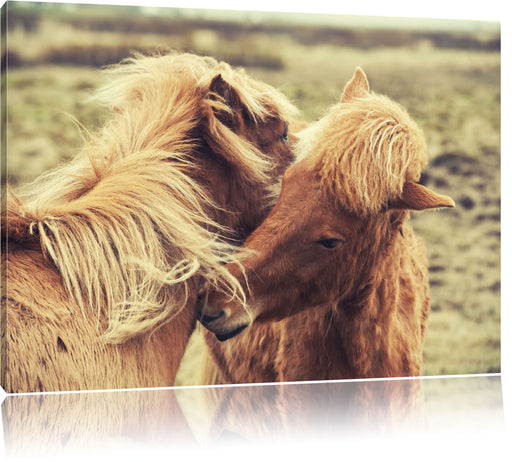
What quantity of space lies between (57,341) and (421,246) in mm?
1896

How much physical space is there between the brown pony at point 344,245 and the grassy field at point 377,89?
716mm

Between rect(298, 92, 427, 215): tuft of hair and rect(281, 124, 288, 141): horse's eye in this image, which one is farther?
rect(281, 124, 288, 141): horse's eye

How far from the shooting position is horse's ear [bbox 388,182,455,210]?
2587 millimetres

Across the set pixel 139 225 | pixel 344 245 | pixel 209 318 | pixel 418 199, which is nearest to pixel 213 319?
pixel 209 318

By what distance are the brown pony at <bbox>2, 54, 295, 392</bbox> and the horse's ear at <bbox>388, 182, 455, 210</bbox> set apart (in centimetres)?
49

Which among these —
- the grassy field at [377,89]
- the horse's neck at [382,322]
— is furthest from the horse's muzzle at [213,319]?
the grassy field at [377,89]

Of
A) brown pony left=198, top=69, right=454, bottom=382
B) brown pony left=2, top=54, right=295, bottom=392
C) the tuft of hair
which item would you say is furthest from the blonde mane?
the tuft of hair

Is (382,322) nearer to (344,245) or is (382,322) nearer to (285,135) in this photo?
(344,245)

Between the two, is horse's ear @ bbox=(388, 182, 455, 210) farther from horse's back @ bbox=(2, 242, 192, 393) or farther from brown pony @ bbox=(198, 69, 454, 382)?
horse's back @ bbox=(2, 242, 192, 393)

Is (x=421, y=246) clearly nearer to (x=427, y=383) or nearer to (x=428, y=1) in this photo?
(x=427, y=383)

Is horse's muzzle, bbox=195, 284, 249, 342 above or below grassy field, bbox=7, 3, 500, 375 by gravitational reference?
below

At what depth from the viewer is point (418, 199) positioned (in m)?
2.62

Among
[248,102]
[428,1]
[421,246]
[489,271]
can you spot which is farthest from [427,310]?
[428,1]

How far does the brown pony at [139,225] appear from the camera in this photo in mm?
2359
